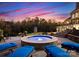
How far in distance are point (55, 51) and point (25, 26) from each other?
62 cm

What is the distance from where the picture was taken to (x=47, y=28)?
2582 millimetres

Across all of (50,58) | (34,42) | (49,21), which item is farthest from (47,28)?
(50,58)

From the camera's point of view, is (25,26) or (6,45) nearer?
(6,45)

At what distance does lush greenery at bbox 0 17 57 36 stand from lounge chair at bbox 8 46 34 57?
10.5 inches

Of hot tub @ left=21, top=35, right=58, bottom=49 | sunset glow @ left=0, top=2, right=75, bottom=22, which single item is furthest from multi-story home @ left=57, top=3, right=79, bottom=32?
hot tub @ left=21, top=35, right=58, bottom=49

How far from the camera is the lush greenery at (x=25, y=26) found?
254 cm

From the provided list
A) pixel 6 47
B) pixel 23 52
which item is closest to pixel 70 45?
pixel 23 52

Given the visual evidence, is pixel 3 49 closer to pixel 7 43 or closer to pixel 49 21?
pixel 7 43

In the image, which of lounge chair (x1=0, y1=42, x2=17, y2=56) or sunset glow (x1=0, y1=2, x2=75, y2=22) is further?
sunset glow (x1=0, y1=2, x2=75, y2=22)

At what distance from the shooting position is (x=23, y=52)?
239 centimetres

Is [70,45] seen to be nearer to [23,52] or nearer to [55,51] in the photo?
[55,51]

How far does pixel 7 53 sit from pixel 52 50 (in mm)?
672

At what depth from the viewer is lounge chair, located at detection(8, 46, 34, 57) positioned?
2374 millimetres

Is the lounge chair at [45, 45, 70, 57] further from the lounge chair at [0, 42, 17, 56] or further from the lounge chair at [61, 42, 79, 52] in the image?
the lounge chair at [0, 42, 17, 56]
